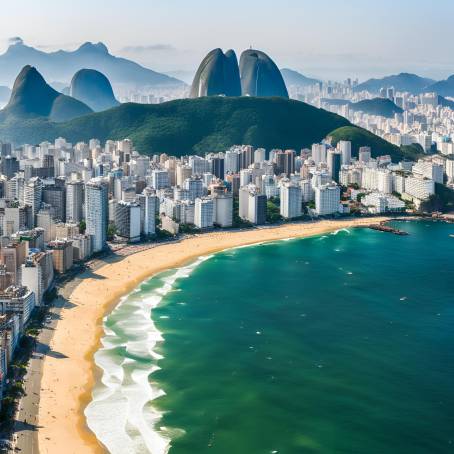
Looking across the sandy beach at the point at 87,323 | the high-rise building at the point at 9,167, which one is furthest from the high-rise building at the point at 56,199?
the high-rise building at the point at 9,167

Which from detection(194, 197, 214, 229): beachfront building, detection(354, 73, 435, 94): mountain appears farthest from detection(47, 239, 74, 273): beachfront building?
detection(354, 73, 435, 94): mountain

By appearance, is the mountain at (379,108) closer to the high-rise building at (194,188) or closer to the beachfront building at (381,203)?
the beachfront building at (381,203)

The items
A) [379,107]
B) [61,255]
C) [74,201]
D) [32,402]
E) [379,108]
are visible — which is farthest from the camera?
[379,107]

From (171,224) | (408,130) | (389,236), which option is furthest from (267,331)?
(408,130)

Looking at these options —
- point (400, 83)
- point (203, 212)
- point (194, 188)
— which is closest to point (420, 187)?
point (194, 188)

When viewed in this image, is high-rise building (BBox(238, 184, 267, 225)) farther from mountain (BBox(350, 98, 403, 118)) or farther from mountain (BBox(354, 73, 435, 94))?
mountain (BBox(354, 73, 435, 94))

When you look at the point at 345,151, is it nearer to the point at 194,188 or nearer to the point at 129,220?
the point at 194,188
